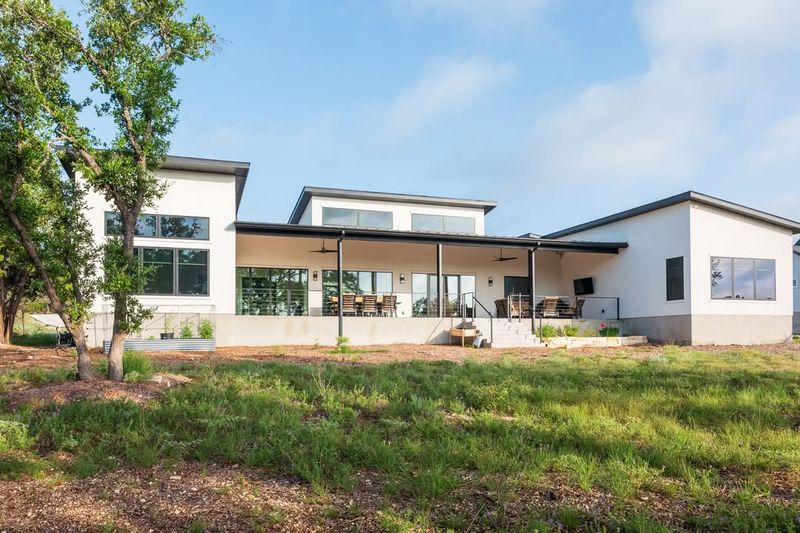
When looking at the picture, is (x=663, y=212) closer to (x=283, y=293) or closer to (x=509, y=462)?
(x=283, y=293)

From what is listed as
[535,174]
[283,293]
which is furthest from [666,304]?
[535,174]

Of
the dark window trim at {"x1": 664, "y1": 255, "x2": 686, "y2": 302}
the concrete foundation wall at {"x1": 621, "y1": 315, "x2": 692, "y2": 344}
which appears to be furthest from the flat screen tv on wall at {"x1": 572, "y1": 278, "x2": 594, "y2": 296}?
the dark window trim at {"x1": 664, "y1": 255, "x2": 686, "y2": 302}

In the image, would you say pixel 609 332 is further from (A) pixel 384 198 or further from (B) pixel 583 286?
(A) pixel 384 198

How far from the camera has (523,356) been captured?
13.2 m

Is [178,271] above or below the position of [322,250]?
below

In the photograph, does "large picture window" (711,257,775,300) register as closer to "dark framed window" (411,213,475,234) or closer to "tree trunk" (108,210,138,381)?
"dark framed window" (411,213,475,234)

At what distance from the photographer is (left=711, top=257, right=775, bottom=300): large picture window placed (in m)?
18.5

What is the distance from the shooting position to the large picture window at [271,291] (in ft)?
61.0

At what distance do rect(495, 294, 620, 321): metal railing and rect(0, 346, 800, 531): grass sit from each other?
11259mm

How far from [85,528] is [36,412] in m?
2.99

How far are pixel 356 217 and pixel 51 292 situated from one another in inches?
570

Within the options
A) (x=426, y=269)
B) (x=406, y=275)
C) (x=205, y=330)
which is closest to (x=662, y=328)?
(x=426, y=269)

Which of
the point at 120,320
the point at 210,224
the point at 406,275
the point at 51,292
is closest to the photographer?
the point at 51,292

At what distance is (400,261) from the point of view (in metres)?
21.2
